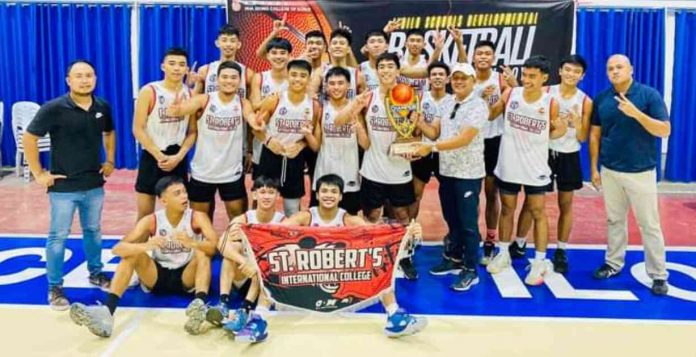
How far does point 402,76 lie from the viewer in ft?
18.0

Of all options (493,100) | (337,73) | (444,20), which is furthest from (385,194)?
(444,20)

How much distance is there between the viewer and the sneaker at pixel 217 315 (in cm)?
381

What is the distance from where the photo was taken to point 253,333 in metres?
3.69

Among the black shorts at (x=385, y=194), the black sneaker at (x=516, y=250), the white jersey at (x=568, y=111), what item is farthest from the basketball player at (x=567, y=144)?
the black shorts at (x=385, y=194)

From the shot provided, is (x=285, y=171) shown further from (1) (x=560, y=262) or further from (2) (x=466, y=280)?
(1) (x=560, y=262)

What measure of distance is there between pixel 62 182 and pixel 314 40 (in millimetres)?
2069

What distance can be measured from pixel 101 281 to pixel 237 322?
4.50 feet

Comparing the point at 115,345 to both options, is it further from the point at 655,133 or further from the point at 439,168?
the point at 655,133

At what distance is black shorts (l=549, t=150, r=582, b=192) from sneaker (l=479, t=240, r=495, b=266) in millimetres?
734

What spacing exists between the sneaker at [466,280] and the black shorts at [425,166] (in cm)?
82

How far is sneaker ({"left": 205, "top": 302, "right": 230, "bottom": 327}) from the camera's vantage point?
381 cm

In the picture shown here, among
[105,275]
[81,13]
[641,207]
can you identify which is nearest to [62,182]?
[105,275]

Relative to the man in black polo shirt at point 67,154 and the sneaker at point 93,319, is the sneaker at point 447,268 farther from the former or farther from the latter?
the man in black polo shirt at point 67,154

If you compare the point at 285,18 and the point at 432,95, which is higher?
the point at 285,18
